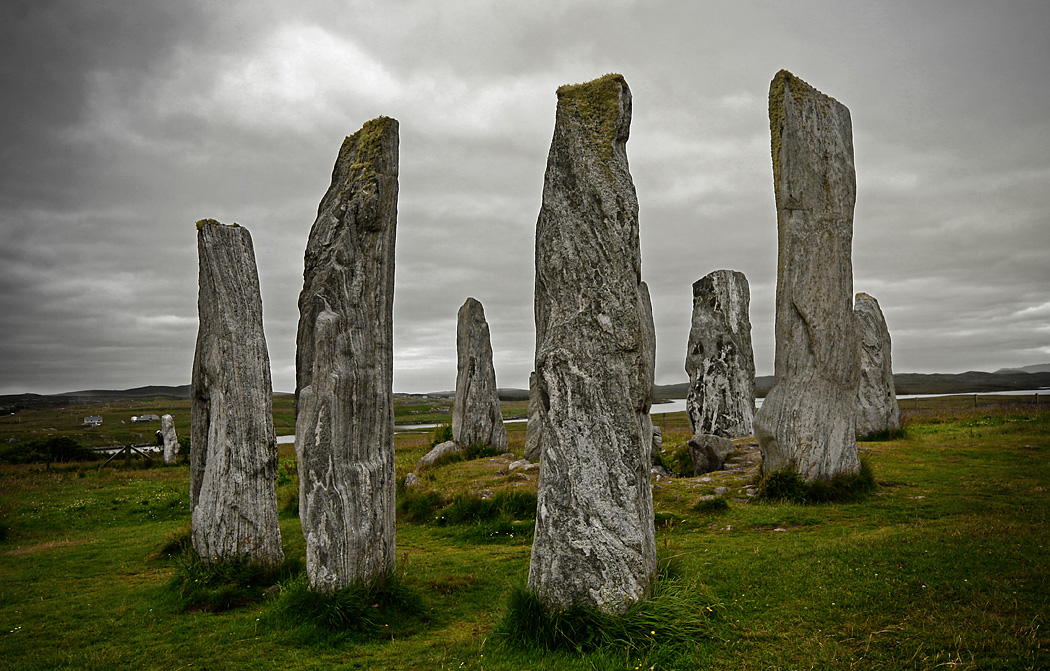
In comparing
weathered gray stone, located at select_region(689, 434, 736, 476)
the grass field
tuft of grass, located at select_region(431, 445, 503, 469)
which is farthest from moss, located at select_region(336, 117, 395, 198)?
tuft of grass, located at select_region(431, 445, 503, 469)

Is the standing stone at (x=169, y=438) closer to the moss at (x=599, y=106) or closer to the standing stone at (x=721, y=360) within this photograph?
the standing stone at (x=721, y=360)

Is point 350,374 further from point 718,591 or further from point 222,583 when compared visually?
point 718,591

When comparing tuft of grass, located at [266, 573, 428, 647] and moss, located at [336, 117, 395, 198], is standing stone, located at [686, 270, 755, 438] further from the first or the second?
moss, located at [336, 117, 395, 198]

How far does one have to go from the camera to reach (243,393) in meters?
8.91

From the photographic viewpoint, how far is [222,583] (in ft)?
27.2

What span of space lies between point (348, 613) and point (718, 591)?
3886mm

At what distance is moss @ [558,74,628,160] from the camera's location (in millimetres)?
6566

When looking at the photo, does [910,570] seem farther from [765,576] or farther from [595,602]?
[595,602]

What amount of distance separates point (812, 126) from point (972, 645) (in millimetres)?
10035

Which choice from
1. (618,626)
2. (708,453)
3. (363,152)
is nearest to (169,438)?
(708,453)

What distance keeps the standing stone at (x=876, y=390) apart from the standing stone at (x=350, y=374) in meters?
16.7

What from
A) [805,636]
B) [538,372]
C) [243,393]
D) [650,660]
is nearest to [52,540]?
[243,393]

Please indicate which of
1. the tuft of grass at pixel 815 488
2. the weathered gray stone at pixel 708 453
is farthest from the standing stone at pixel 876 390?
the tuft of grass at pixel 815 488

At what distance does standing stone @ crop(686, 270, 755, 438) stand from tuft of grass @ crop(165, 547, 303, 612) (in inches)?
561
